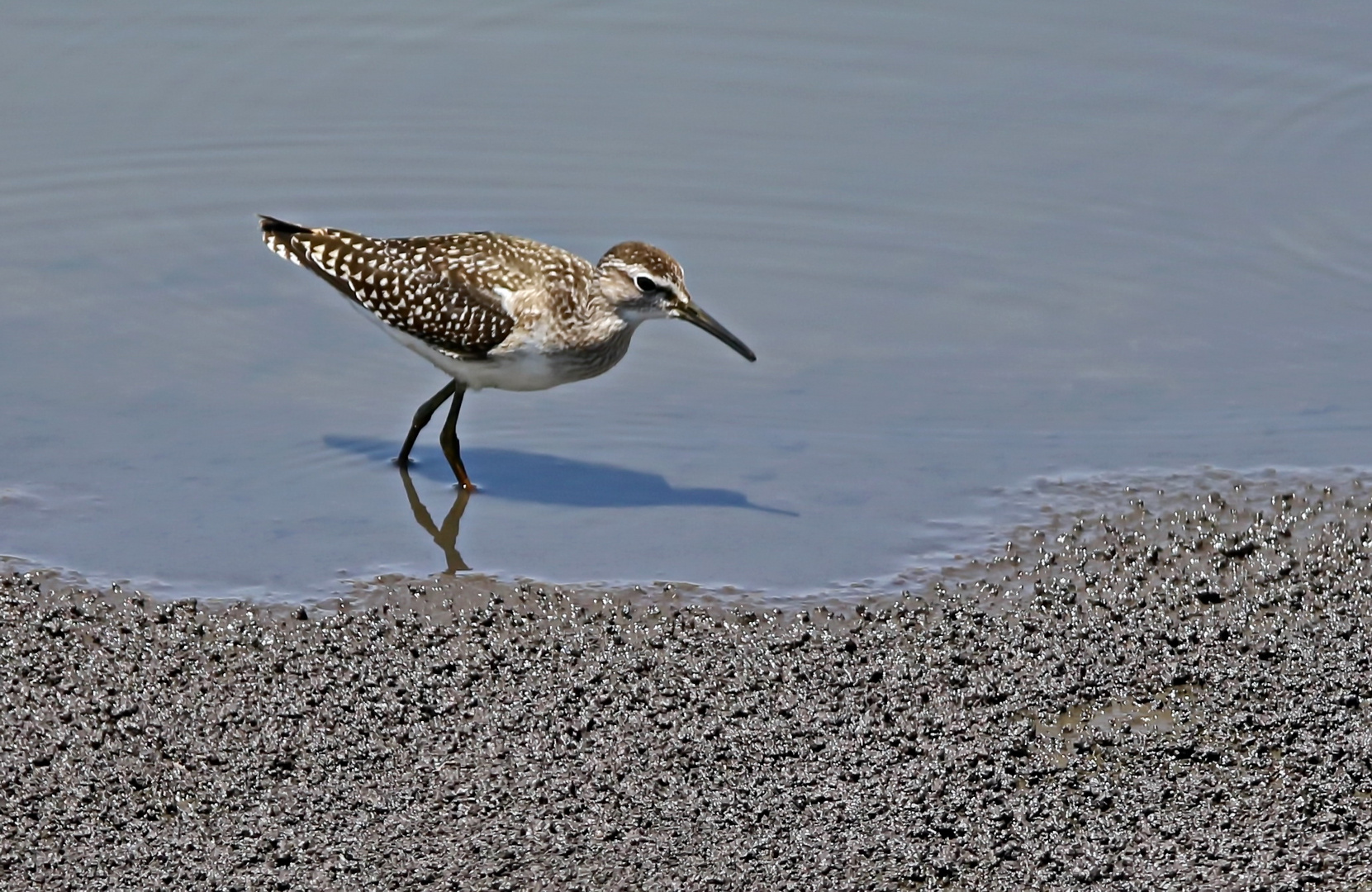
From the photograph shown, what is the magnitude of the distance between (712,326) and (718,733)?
3073 millimetres

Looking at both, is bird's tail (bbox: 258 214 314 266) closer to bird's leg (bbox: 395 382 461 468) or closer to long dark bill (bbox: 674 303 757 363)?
bird's leg (bbox: 395 382 461 468)

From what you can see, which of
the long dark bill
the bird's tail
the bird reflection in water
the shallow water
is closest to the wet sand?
the bird reflection in water

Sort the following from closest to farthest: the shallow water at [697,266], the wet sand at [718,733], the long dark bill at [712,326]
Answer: the wet sand at [718,733] < the shallow water at [697,266] < the long dark bill at [712,326]

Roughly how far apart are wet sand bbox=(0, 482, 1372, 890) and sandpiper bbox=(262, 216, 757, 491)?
1729 millimetres

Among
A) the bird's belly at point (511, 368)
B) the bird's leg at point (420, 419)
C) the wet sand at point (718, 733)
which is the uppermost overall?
the bird's belly at point (511, 368)

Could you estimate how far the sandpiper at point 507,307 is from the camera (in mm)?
8727

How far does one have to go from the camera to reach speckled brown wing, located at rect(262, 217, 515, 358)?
8.74 metres

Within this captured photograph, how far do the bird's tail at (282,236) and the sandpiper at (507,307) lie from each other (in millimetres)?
434

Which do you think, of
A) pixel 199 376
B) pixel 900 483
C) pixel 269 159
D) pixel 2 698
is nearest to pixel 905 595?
pixel 900 483

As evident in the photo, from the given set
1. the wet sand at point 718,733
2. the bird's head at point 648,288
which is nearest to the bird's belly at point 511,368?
the bird's head at point 648,288

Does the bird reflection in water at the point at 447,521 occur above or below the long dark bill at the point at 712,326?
below

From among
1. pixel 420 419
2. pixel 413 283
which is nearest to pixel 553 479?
pixel 420 419

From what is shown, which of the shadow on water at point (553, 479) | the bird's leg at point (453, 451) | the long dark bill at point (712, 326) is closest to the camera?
the shadow on water at point (553, 479)

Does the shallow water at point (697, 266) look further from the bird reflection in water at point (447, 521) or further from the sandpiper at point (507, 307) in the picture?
the sandpiper at point (507, 307)
